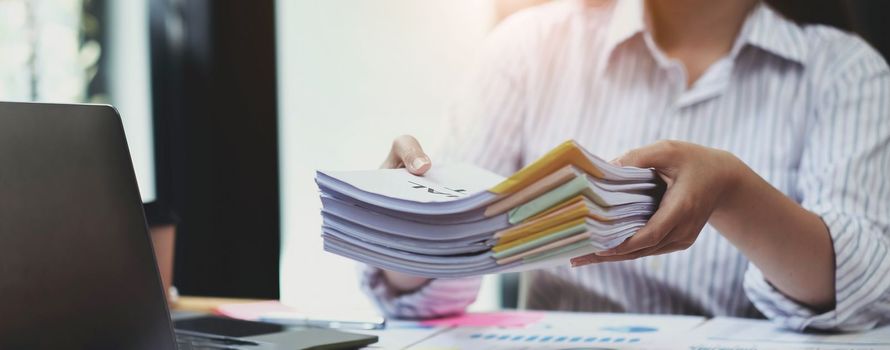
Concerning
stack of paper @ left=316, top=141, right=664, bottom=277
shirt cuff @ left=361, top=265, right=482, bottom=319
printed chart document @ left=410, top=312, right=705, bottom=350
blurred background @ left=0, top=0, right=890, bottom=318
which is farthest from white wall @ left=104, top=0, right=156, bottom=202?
stack of paper @ left=316, top=141, right=664, bottom=277

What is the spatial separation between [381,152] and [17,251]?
178 centimetres

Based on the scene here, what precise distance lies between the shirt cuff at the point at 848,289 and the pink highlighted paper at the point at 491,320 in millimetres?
268

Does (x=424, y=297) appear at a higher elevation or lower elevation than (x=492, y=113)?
lower

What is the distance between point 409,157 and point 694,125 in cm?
62

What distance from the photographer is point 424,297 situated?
3.64ft

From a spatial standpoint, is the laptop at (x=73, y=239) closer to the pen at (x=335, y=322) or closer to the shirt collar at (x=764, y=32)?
the pen at (x=335, y=322)

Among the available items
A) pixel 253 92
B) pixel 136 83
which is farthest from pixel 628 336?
pixel 136 83

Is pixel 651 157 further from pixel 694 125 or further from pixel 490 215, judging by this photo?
pixel 694 125

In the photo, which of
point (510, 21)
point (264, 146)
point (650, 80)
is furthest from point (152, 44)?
point (650, 80)

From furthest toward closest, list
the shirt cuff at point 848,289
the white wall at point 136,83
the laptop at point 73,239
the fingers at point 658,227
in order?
1. the white wall at point 136,83
2. the shirt cuff at point 848,289
3. the fingers at point 658,227
4. the laptop at point 73,239

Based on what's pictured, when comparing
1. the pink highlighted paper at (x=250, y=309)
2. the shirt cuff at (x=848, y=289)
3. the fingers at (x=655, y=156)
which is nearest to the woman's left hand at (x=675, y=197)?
the fingers at (x=655, y=156)

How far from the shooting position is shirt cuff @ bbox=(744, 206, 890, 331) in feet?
3.13

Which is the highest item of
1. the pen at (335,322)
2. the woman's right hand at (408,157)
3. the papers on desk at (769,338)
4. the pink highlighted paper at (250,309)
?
the woman's right hand at (408,157)

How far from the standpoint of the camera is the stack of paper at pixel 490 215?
618mm
